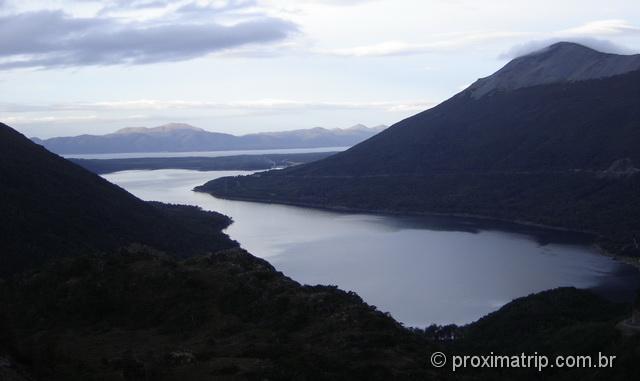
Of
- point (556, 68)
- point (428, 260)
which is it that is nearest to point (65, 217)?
point (428, 260)

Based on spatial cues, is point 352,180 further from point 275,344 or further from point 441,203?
point 275,344

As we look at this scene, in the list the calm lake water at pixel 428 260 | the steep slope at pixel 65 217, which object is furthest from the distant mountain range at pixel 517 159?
the steep slope at pixel 65 217

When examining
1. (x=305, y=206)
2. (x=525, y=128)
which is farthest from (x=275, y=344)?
(x=525, y=128)

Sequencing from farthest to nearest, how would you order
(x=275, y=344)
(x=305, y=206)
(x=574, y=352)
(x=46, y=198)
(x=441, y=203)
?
1. (x=305, y=206)
2. (x=441, y=203)
3. (x=46, y=198)
4. (x=574, y=352)
5. (x=275, y=344)

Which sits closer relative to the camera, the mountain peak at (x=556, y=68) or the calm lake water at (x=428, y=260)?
the calm lake water at (x=428, y=260)

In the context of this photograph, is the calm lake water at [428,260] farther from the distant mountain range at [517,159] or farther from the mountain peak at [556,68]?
the mountain peak at [556,68]

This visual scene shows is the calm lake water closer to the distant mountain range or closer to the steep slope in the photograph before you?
the distant mountain range

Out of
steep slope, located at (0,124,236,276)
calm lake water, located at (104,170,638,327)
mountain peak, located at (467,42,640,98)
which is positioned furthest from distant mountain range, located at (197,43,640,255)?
steep slope, located at (0,124,236,276)
